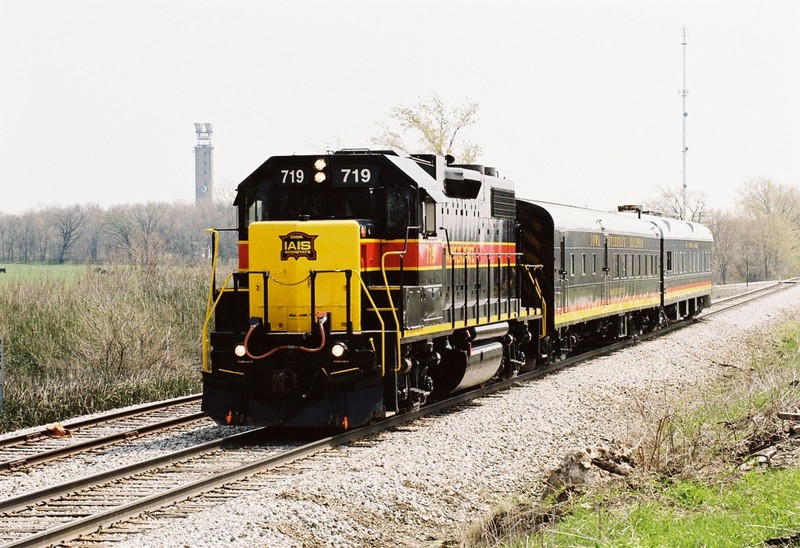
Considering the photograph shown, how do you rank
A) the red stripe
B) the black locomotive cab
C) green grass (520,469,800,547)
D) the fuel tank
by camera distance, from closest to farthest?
1. green grass (520,469,800,547)
2. the black locomotive cab
3. the red stripe
4. the fuel tank

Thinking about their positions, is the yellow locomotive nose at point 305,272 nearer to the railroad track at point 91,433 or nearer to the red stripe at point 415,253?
the red stripe at point 415,253

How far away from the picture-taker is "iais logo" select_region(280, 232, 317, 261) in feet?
36.9

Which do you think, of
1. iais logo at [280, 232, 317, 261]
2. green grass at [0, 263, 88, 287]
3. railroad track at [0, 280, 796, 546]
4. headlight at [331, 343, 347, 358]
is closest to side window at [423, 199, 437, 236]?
iais logo at [280, 232, 317, 261]

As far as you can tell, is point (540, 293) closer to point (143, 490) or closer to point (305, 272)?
point (305, 272)

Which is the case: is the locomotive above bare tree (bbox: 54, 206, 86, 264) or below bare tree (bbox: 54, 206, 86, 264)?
below

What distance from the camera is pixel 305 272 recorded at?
11.3 metres

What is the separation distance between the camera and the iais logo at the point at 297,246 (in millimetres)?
11234

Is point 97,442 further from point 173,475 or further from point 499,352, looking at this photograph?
point 499,352

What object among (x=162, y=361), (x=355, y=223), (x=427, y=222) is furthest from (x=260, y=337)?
(x=162, y=361)

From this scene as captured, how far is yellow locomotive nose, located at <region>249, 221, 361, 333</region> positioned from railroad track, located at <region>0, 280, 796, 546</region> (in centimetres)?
137

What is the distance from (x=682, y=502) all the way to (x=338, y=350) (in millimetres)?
4214

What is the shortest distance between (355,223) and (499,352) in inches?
179

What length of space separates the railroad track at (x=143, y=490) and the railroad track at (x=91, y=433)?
139cm

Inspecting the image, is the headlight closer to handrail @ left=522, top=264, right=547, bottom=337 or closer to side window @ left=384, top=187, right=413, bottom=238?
side window @ left=384, top=187, right=413, bottom=238
